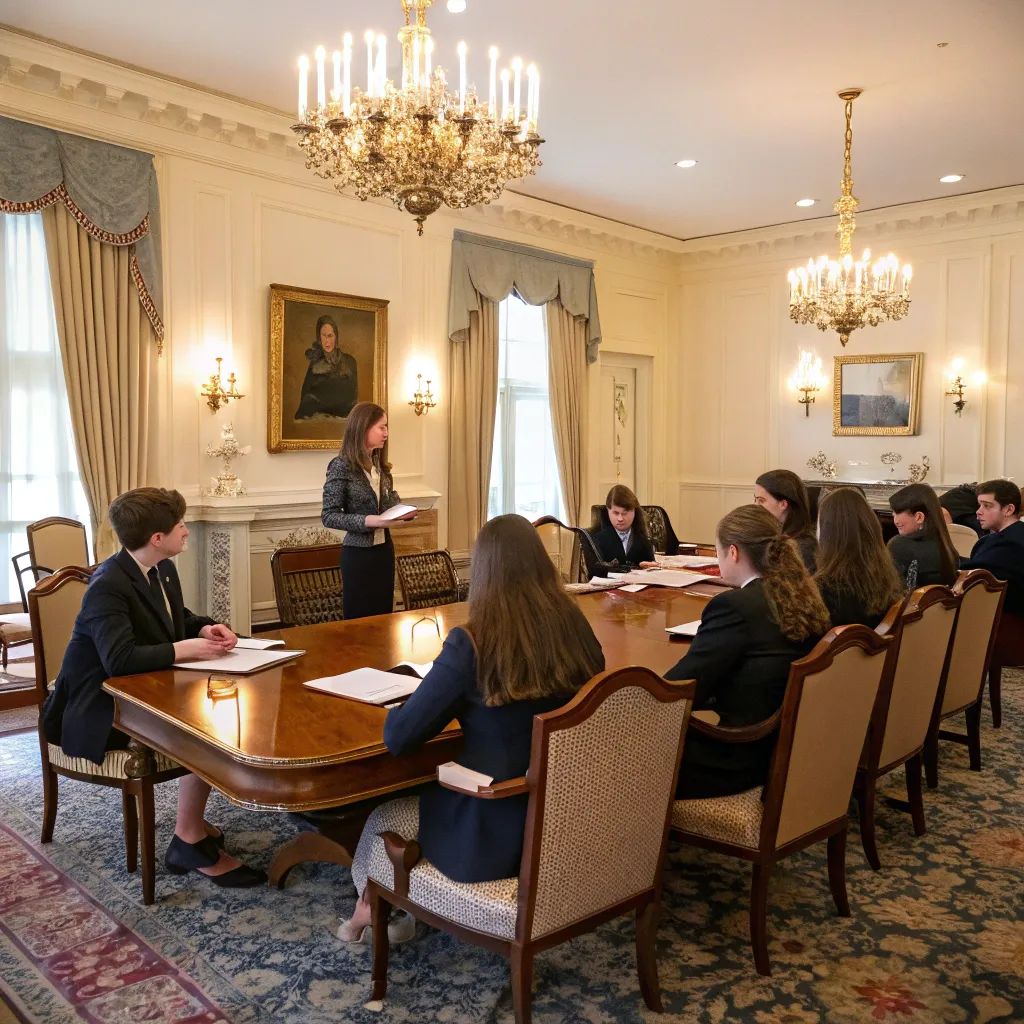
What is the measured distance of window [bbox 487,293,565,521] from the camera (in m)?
8.62

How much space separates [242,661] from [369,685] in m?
0.50

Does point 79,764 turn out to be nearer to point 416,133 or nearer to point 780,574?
point 780,574

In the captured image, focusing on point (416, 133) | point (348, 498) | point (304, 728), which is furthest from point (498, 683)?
point (348, 498)

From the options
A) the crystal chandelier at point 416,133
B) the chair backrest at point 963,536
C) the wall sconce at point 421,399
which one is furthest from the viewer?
the wall sconce at point 421,399

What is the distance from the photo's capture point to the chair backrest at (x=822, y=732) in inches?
94.5

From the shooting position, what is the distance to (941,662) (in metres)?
3.40

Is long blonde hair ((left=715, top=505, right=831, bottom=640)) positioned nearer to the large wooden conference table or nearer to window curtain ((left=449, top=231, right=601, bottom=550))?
the large wooden conference table

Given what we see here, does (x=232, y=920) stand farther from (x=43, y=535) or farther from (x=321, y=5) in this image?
(x=321, y=5)

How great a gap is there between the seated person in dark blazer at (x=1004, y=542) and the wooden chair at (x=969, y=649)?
4.42 feet

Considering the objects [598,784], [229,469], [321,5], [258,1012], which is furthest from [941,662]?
[229,469]

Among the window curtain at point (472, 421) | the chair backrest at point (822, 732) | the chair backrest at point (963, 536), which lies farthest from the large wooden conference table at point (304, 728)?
the window curtain at point (472, 421)

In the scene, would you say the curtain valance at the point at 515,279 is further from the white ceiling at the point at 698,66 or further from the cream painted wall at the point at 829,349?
the cream painted wall at the point at 829,349

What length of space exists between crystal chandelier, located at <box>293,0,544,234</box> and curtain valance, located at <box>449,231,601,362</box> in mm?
4021

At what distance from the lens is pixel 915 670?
126 inches
